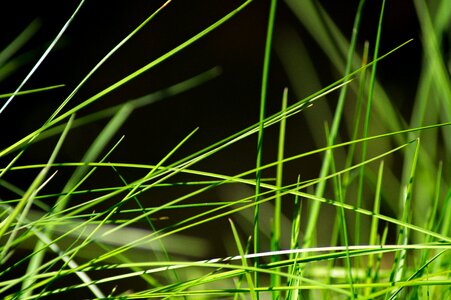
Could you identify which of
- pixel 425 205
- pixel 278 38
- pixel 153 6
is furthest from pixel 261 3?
pixel 425 205

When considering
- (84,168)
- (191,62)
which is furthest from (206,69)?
(84,168)

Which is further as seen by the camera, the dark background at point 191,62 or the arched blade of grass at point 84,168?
the dark background at point 191,62

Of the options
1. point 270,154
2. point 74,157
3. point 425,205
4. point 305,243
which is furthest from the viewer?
point 270,154

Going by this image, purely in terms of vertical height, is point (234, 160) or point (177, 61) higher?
point (177, 61)

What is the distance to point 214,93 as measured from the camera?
163 centimetres

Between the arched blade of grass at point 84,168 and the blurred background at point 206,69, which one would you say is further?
the blurred background at point 206,69

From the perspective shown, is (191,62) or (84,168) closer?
(84,168)

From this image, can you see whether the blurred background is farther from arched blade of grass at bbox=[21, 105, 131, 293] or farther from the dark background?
arched blade of grass at bbox=[21, 105, 131, 293]

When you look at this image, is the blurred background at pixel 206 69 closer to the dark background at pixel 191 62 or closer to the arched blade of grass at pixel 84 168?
the dark background at pixel 191 62

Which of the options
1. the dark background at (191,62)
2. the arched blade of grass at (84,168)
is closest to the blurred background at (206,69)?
the dark background at (191,62)

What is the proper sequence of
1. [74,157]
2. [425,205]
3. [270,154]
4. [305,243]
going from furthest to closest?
[270,154] → [74,157] → [425,205] → [305,243]

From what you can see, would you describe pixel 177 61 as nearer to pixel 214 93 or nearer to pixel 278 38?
pixel 214 93

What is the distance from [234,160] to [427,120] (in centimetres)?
63

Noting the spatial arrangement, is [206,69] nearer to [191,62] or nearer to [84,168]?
[191,62]
